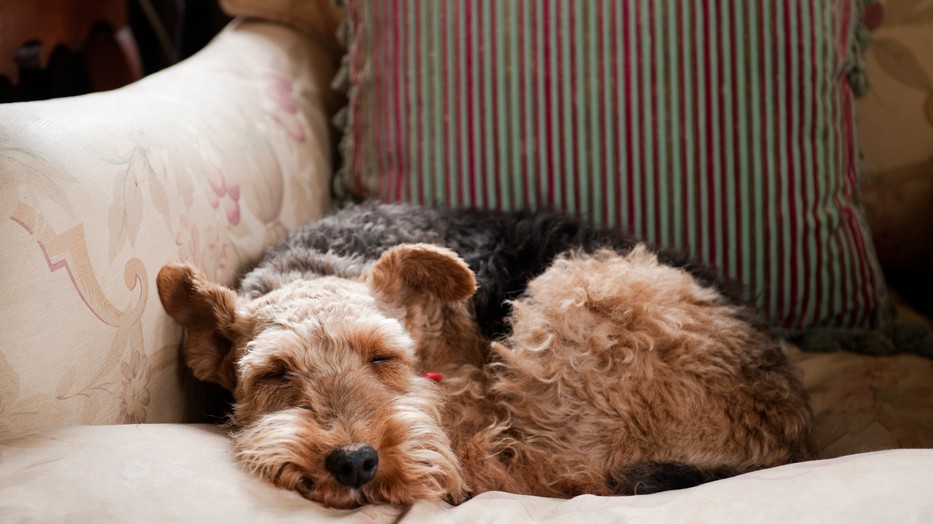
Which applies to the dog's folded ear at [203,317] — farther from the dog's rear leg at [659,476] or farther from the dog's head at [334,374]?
the dog's rear leg at [659,476]

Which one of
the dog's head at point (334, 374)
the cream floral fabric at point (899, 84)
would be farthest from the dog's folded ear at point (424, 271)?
the cream floral fabric at point (899, 84)

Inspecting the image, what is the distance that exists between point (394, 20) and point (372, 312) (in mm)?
968

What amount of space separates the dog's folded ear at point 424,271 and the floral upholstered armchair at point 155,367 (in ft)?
1.29

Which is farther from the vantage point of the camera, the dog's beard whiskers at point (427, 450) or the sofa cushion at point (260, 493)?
the dog's beard whiskers at point (427, 450)

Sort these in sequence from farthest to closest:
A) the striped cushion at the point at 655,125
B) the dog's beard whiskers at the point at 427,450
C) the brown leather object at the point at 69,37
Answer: the brown leather object at the point at 69,37
the striped cushion at the point at 655,125
the dog's beard whiskers at the point at 427,450

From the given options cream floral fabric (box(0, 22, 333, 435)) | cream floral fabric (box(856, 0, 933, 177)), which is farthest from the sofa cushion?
cream floral fabric (box(856, 0, 933, 177))

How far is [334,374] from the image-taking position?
52.1 inches

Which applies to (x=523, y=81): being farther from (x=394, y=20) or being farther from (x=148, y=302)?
(x=148, y=302)

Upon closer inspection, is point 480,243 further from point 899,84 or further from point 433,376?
point 899,84

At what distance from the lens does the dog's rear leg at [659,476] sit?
134cm

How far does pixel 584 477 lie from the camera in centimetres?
141

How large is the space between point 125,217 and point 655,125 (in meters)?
1.27

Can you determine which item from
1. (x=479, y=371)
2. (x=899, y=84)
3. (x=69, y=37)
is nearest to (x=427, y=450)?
(x=479, y=371)

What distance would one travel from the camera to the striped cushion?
197 centimetres
